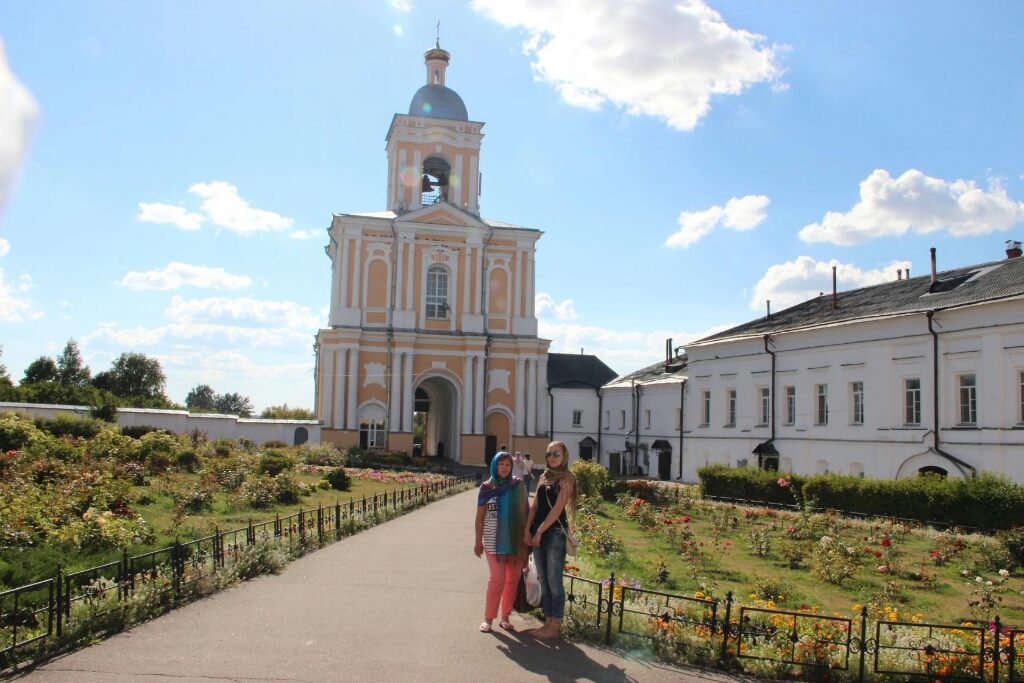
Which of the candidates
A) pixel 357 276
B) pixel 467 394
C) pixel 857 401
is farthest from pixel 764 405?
pixel 357 276

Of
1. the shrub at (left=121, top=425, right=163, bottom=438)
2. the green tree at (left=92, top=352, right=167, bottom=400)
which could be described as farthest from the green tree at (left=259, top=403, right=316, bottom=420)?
the shrub at (left=121, top=425, right=163, bottom=438)

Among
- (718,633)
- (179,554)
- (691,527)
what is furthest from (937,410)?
(179,554)

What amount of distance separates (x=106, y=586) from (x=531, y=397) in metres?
41.9

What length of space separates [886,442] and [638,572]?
16795mm

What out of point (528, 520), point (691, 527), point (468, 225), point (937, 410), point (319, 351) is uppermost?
point (468, 225)

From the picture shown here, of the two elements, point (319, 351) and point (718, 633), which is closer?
point (718, 633)

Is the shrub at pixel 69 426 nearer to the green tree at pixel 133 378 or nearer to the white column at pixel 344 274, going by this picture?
the white column at pixel 344 274

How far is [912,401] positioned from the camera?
26.3 metres

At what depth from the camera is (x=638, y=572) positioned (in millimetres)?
12945

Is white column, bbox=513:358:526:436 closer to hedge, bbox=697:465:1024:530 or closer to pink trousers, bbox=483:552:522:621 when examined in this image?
hedge, bbox=697:465:1024:530

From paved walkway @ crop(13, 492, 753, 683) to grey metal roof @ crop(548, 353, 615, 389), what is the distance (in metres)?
44.0

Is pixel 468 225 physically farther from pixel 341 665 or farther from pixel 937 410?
pixel 341 665

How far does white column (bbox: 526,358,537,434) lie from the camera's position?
1966 inches

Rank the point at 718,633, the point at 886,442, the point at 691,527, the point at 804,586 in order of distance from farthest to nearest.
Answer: the point at 886,442
the point at 691,527
the point at 804,586
the point at 718,633
